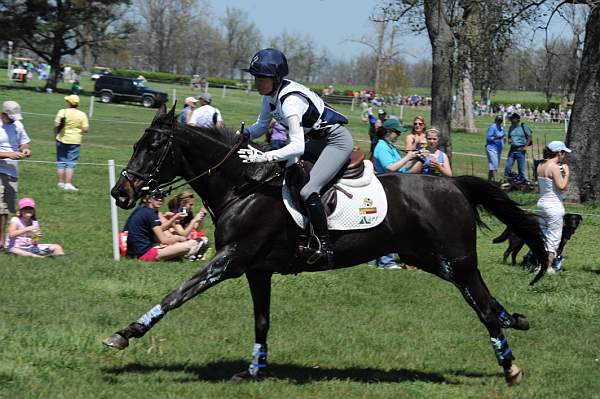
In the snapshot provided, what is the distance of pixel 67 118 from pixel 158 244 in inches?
258

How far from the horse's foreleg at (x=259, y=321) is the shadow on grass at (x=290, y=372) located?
16 centimetres

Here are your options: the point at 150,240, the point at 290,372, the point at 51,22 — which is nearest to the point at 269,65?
the point at 290,372

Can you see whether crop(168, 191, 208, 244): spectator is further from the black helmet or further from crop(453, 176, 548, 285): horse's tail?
the black helmet

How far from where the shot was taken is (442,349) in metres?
8.67

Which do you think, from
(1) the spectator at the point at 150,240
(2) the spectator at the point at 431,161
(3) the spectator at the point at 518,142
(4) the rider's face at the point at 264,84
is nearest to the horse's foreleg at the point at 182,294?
(4) the rider's face at the point at 264,84

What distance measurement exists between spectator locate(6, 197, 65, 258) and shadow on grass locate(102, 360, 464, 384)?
5.20 m

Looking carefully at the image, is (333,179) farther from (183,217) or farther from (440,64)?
(440,64)

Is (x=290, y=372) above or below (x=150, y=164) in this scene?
below

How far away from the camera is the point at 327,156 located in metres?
7.47

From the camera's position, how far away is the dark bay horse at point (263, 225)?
7184 millimetres

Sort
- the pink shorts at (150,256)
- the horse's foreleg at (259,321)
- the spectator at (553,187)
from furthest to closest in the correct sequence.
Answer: the spectator at (553,187)
the pink shorts at (150,256)
the horse's foreleg at (259,321)

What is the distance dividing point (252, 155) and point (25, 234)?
6233 mm

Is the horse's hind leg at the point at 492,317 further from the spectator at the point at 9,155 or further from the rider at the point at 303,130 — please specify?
the spectator at the point at 9,155

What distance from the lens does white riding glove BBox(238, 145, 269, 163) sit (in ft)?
22.9
